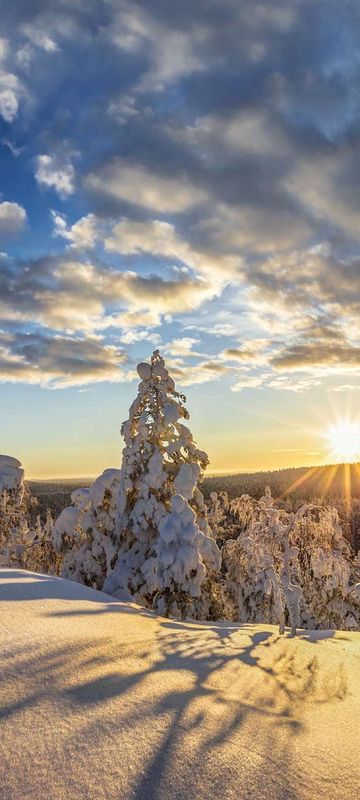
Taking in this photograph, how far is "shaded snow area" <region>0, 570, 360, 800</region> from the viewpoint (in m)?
3.40

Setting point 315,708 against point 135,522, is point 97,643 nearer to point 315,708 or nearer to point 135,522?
point 315,708

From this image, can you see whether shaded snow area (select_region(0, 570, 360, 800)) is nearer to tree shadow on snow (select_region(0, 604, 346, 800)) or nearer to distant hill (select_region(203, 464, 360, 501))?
tree shadow on snow (select_region(0, 604, 346, 800))

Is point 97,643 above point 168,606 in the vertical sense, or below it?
above

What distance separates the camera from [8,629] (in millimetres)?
5992

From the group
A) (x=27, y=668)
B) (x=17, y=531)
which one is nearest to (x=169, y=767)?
(x=27, y=668)

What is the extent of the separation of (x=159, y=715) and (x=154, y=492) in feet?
40.2

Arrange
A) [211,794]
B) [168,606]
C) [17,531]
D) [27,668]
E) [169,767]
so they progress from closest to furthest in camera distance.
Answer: [211,794]
[169,767]
[27,668]
[168,606]
[17,531]

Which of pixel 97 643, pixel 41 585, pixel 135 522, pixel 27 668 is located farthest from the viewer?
pixel 135 522

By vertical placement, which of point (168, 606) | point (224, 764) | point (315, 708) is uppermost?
point (224, 764)

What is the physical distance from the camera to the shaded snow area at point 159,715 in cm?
340

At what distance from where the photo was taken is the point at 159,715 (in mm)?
4375

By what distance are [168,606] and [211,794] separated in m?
11.1

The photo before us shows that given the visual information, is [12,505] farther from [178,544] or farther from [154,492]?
[178,544]

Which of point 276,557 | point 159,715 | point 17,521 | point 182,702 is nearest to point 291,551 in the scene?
point 276,557
